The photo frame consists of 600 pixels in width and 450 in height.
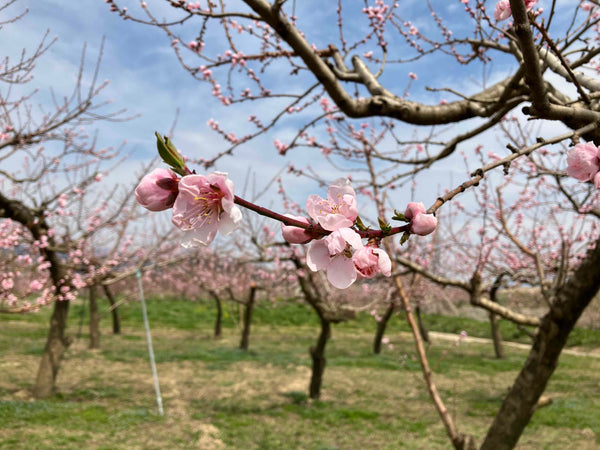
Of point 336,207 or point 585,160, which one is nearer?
point 336,207

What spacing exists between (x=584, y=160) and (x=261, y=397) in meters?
7.62

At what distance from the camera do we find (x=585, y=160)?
1.02 meters

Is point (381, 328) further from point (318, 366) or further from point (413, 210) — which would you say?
point (413, 210)

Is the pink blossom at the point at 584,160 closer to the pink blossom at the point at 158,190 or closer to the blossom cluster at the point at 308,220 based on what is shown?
the blossom cluster at the point at 308,220

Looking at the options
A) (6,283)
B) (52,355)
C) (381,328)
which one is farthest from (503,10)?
(381,328)

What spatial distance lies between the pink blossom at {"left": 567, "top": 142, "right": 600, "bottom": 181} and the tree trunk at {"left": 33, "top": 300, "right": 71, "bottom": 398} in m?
7.90

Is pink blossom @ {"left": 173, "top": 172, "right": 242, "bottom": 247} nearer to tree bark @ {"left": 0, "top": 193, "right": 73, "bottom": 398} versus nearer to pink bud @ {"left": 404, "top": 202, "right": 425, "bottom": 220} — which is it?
pink bud @ {"left": 404, "top": 202, "right": 425, "bottom": 220}

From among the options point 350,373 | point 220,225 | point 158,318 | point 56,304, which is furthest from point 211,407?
point 158,318

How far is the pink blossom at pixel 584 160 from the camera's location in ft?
3.32

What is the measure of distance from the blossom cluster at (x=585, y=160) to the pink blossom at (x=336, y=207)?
0.59 m

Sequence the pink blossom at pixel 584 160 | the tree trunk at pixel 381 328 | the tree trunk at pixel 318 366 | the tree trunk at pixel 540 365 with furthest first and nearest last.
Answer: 1. the tree trunk at pixel 381 328
2. the tree trunk at pixel 318 366
3. the tree trunk at pixel 540 365
4. the pink blossom at pixel 584 160

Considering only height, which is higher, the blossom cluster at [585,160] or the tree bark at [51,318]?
the blossom cluster at [585,160]

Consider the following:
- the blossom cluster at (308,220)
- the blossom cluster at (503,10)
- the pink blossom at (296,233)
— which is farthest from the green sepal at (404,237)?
the blossom cluster at (503,10)

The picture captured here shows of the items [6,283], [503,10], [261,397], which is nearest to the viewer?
[503,10]
